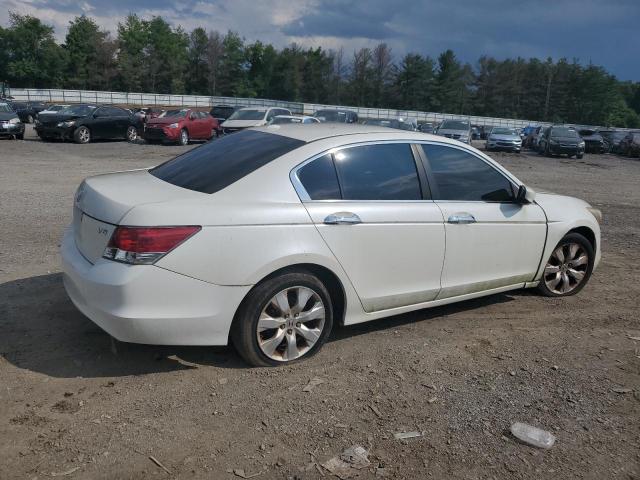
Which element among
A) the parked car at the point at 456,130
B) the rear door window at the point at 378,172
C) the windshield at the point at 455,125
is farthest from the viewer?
the windshield at the point at 455,125

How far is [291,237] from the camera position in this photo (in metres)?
3.78

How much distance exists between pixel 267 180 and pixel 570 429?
240 centimetres

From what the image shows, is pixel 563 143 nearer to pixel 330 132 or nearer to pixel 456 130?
pixel 456 130

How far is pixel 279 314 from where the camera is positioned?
3.88 meters

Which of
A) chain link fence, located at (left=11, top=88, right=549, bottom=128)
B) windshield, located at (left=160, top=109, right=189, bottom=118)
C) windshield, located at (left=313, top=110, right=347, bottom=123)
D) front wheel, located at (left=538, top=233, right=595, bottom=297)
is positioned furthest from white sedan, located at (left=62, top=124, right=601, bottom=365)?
chain link fence, located at (left=11, top=88, right=549, bottom=128)

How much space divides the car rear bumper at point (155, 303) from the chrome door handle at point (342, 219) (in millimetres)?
725

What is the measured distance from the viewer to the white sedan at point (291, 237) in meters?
3.51

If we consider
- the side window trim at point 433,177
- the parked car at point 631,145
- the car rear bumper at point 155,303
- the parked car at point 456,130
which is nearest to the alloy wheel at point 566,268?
the side window trim at point 433,177

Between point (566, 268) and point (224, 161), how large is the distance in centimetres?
350

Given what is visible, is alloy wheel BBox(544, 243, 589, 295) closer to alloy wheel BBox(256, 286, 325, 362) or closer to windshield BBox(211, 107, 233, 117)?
alloy wheel BBox(256, 286, 325, 362)

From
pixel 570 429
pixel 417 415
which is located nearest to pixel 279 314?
pixel 417 415

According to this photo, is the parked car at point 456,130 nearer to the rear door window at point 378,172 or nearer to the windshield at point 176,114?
the windshield at point 176,114

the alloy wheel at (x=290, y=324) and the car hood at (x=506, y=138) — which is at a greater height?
the car hood at (x=506, y=138)

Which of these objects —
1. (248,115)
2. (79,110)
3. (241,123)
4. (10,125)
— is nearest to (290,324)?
(241,123)
